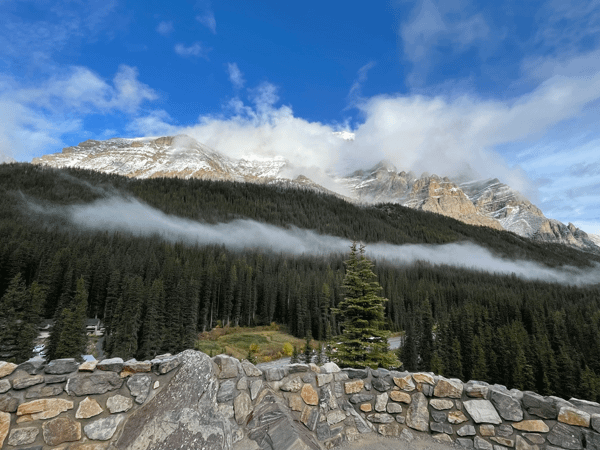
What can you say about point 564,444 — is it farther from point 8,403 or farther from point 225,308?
point 225,308

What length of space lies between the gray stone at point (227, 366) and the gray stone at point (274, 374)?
81cm

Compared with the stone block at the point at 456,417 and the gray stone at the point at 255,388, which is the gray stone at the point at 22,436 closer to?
the gray stone at the point at 255,388

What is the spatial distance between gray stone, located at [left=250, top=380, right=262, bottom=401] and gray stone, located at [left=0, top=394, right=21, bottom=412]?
396 cm

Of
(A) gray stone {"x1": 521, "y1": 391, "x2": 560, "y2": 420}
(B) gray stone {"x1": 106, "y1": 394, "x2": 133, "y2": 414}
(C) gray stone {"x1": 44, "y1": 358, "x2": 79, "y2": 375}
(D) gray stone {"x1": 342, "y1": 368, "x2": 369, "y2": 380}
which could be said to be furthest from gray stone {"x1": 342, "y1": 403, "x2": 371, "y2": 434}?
(C) gray stone {"x1": 44, "y1": 358, "x2": 79, "y2": 375}

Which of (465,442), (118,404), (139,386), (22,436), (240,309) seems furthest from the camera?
(240,309)

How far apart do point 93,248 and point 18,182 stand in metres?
144

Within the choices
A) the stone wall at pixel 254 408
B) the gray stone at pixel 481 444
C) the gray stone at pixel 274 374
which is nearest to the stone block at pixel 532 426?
the stone wall at pixel 254 408

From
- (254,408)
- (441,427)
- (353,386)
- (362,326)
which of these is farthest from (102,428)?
(362,326)

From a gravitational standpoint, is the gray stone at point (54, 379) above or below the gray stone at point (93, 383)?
above

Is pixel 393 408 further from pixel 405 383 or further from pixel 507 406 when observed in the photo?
pixel 507 406

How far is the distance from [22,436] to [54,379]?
33.2 inches

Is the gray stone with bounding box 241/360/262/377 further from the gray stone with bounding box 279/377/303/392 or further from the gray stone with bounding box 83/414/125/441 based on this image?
the gray stone with bounding box 83/414/125/441

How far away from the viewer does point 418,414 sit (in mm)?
6930

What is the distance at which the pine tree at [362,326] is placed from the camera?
51.4 feet
